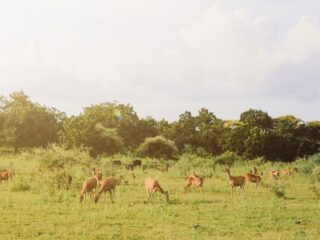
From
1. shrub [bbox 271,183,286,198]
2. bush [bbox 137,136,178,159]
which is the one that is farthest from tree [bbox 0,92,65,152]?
shrub [bbox 271,183,286,198]

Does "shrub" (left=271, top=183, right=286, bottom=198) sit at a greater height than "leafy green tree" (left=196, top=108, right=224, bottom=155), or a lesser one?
lesser

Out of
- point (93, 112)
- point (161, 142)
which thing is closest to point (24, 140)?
point (93, 112)

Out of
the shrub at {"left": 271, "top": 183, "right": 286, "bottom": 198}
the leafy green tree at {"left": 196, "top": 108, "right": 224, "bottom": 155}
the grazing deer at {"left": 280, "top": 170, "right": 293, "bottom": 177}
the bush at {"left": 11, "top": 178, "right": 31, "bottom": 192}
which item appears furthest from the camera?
the leafy green tree at {"left": 196, "top": 108, "right": 224, "bottom": 155}

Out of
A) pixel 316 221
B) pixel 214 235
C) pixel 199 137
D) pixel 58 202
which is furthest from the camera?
pixel 199 137

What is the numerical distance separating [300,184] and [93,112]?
38306 millimetres

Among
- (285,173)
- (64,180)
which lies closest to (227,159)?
(285,173)

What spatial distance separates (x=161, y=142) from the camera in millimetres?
53969

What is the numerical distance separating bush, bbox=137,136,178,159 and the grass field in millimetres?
28426

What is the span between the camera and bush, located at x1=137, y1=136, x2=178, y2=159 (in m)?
53.6

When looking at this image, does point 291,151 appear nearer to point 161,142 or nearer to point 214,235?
point 161,142

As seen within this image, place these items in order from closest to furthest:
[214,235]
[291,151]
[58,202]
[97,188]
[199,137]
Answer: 1. [214,235]
2. [58,202]
3. [97,188]
4. [291,151]
5. [199,137]

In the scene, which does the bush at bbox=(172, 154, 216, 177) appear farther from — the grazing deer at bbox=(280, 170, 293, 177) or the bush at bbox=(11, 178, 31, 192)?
the bush at bbox=(11, 178, 31, 192)

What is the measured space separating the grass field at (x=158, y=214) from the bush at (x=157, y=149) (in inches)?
1119

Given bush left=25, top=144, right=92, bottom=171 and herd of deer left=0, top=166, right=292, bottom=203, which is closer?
herd of deer left=0, top=166, right=292, bottom=203
